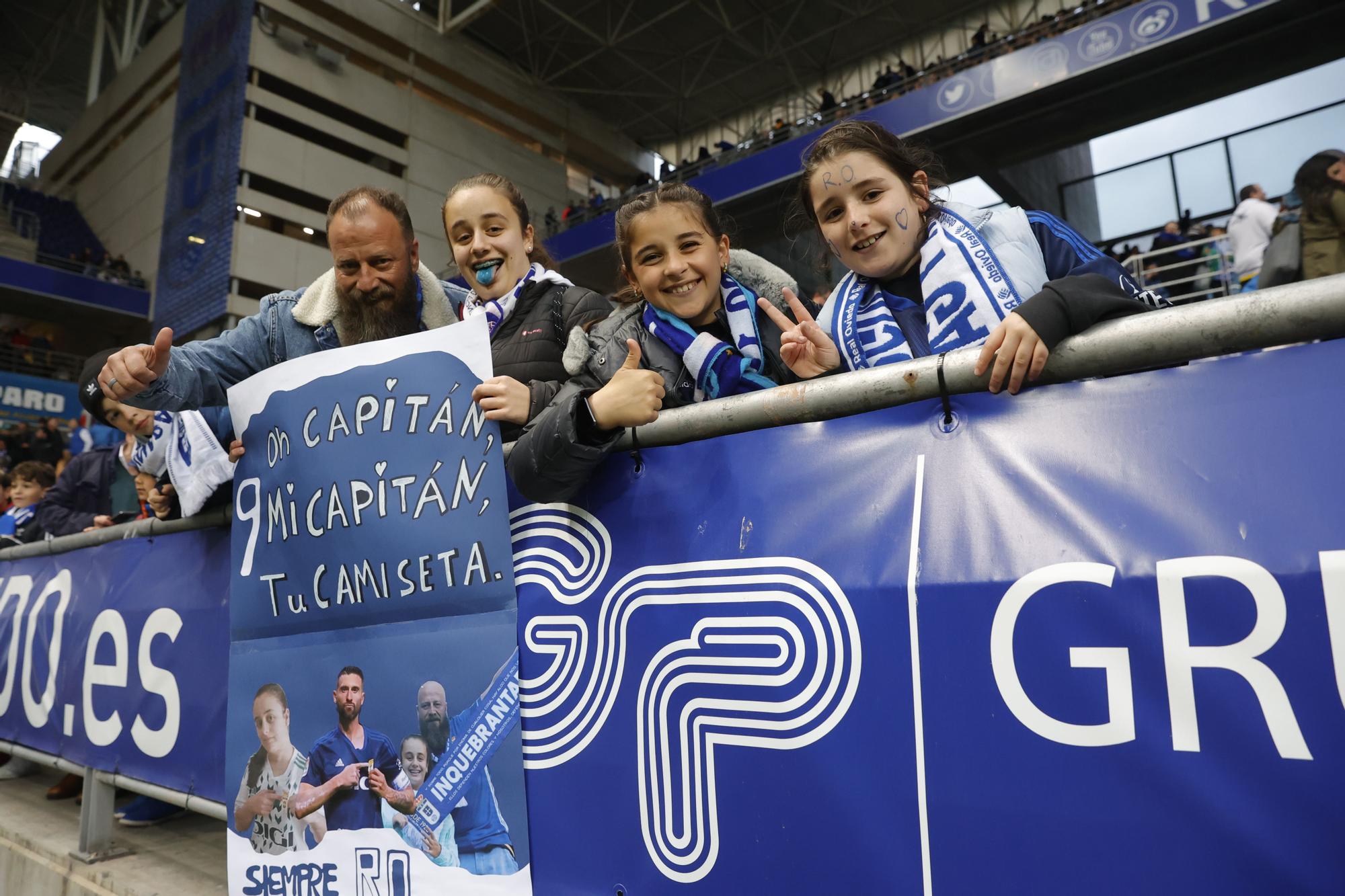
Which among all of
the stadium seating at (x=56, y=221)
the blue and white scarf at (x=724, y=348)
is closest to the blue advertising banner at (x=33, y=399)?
the stadium seating at (x=56, y=221)

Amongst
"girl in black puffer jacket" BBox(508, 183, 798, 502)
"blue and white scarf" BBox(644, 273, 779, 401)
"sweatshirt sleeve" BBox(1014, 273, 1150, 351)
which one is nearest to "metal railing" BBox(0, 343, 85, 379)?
"girl in black puffer jacket" BBox(508, 183, 798, 502)

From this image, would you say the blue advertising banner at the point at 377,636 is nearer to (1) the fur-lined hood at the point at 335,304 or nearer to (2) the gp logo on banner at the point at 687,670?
(2) the gp logo on banner at the point at 687,670

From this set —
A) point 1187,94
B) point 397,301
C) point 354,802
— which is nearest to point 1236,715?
point 354,802

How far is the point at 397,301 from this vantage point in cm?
215

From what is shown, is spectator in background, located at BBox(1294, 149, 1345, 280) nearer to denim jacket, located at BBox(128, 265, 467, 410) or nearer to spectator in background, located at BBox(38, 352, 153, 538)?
denim jacket, located at BBox(128, 265, 467, 410)

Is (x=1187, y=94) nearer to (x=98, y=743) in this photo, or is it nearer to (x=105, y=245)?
(x=98, y=743)

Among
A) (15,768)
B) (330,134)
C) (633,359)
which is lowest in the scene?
(15,768)

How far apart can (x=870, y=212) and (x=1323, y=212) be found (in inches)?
98.3

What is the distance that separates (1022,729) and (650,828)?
577 mm

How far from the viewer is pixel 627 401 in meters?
1.31

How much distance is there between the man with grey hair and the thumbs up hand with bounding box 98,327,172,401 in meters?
0.18

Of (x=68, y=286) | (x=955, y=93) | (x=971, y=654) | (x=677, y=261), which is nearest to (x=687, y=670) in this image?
(x=971, y=654)

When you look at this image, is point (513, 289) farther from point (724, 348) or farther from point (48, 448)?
point (48, 448)

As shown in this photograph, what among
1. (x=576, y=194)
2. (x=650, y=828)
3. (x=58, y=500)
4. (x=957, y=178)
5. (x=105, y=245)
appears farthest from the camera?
(x=576, y=194)
